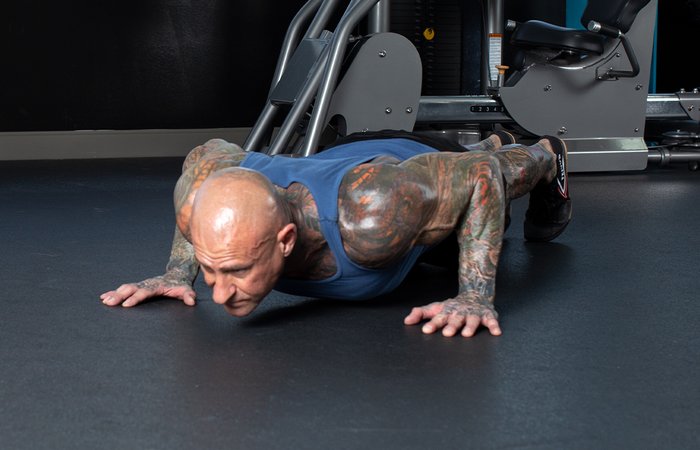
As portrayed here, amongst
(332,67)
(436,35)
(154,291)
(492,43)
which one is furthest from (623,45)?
(154,291)

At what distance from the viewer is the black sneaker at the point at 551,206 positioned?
8.28ft

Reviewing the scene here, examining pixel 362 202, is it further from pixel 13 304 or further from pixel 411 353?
pixel 13 304

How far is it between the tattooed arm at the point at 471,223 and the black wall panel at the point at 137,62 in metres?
3.97

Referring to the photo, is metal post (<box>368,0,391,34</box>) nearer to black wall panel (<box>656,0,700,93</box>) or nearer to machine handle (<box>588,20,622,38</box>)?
machine handle (<box>588,20,622,38</box>)

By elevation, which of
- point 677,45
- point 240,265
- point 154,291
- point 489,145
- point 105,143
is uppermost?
point 240,265

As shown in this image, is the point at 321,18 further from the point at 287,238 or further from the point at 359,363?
the point at 359,363

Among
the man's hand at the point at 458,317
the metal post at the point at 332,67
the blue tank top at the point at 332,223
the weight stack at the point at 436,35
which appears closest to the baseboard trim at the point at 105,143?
the weight stack at the point at 436,35

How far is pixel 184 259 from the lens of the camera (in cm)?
209

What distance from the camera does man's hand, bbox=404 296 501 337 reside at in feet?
5.80

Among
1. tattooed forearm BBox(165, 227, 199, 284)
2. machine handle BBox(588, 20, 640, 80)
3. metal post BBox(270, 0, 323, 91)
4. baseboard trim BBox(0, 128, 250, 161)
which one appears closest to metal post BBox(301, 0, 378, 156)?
metal post BBox(270, 0, 323, 91)

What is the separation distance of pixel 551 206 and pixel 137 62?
11.5 ft

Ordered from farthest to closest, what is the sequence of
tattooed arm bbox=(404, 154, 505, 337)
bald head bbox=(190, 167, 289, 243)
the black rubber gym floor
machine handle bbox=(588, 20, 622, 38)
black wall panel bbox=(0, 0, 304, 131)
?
black wall panel bbox=(0, 0, 304, 131) < machine handle bbox=(588, 20, 622, 38) < tattooed arm bbox=(404, 154, 505, 337) < bald head bbox=(190, 167, 289, 243) < the black rubber gym floor

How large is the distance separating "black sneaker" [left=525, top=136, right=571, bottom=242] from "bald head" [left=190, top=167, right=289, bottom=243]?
45.4 inches

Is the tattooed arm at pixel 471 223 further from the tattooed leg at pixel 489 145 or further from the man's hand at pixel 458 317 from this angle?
the tattooed leg at pixel 489 145
